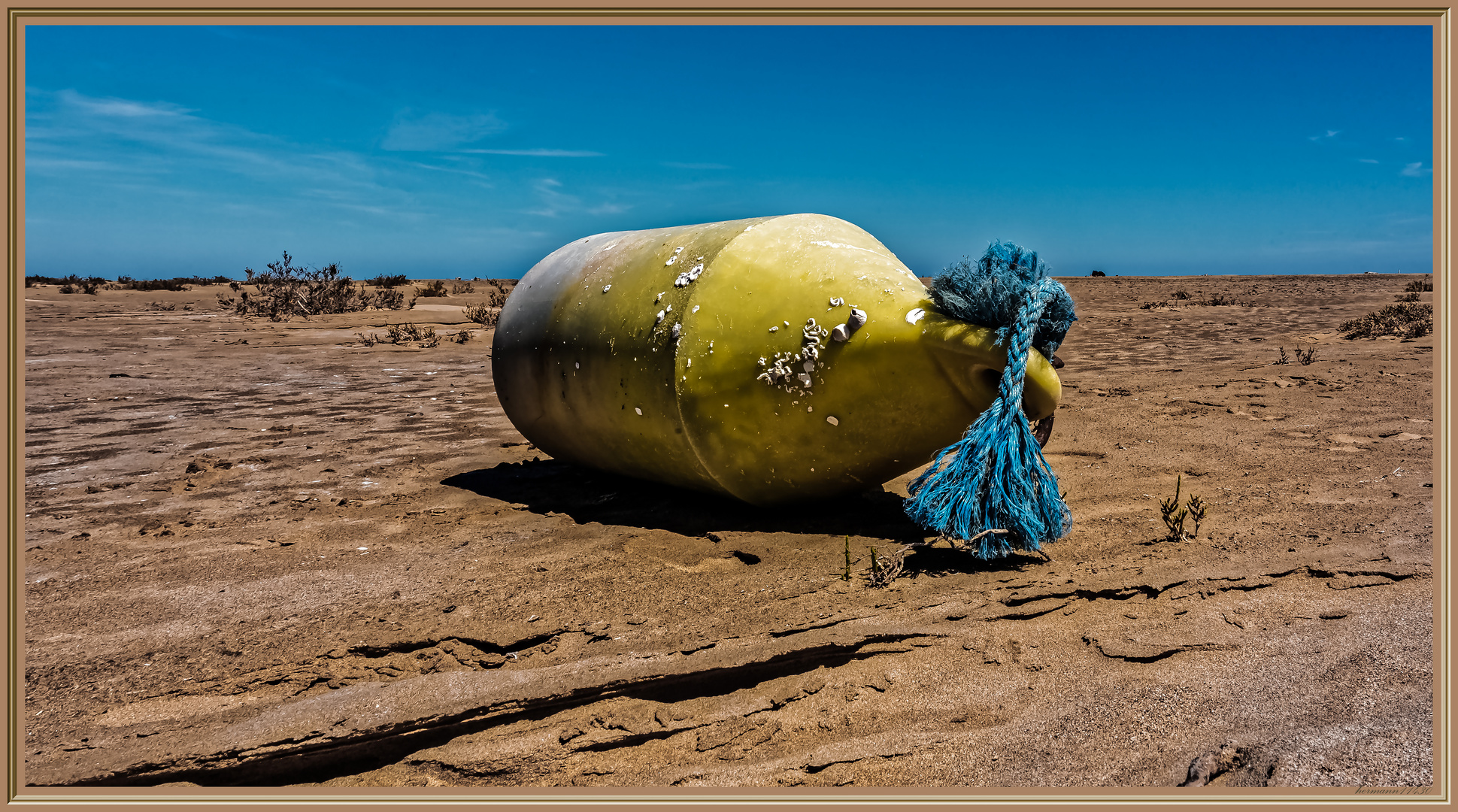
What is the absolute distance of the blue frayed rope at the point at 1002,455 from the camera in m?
2.71

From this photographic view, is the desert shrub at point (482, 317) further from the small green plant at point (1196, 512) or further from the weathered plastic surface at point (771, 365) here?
the small green plant at point (1196, 512)

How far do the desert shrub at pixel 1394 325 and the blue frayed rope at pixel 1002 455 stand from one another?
7.88m

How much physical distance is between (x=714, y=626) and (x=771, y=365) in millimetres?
1057

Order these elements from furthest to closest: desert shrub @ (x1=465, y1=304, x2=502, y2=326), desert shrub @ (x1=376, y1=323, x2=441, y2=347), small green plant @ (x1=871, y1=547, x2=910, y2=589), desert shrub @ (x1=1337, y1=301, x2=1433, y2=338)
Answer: desert shrub @ (x1=465, y1=304, x2=502, y2=326) → desert shrub @ (x1=376, y1=323, x2=441, y2=347) → desert shrub @ (x1=1337, y1=301, x2=1433, y2=338) → small green plant @ (x1=871, y1=547, x2=910, y2=589)

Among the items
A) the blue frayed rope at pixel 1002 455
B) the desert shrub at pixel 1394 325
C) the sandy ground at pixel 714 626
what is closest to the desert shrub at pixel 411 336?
the sandy ground at pixel 714 626

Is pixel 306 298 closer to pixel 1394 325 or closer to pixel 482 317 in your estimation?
pixel 482 317

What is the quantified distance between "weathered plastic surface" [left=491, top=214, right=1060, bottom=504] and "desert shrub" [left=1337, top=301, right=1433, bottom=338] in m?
8.06

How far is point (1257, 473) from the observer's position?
3639 millimetres

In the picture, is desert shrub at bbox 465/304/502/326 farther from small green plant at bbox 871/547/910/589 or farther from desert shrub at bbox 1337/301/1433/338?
desert shrub at bbox 1337/301/1433/338

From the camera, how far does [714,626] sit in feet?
7.81

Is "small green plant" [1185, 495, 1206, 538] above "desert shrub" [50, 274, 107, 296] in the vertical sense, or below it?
below

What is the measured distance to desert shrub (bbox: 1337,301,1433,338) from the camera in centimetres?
827

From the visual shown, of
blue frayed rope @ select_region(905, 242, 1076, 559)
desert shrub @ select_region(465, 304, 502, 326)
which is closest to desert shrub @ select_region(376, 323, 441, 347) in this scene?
desert shrub @ select_region(465, 304, 502, 326)
